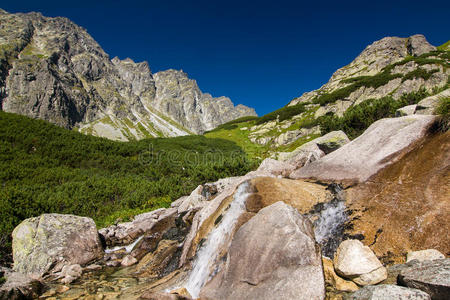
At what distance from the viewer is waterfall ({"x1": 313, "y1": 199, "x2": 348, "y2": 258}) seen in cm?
827

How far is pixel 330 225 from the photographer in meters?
8.90

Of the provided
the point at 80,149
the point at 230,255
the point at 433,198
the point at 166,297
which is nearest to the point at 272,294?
the point at 230,255

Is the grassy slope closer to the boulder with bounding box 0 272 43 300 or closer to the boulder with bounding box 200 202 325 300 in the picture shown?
the boulder with bounding box 200 202 325 300

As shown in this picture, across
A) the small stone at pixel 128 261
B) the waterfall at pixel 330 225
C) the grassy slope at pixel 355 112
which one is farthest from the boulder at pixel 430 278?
the grassy slope at pixel 355 112

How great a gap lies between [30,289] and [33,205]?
11.8 metres

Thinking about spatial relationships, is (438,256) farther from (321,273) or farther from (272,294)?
(272,294)

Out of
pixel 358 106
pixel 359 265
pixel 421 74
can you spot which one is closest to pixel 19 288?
pixel 359 265

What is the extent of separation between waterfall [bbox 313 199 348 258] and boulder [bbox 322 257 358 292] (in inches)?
45.1

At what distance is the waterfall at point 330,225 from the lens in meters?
8.27

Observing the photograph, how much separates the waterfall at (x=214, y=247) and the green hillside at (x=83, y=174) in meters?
13.4

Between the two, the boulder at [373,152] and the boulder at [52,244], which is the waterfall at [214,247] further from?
the boulder at [52,244]

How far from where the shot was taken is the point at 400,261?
21.7 feet

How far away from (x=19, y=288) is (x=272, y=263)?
35.5 feet

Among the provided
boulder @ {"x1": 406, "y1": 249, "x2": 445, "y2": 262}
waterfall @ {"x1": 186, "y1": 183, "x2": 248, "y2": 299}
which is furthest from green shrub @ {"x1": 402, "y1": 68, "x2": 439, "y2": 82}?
waterfall @ {"x1": 186, "y1": 183, "x2": 248, "y2": 299}
